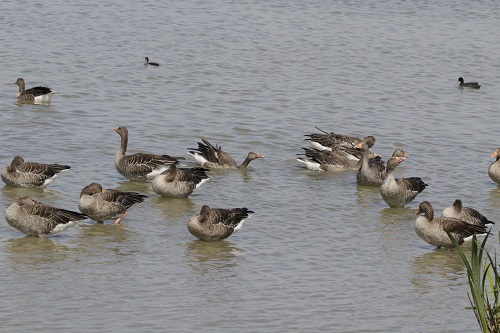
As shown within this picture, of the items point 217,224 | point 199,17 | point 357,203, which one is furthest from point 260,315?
point 199,17

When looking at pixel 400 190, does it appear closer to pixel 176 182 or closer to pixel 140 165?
pixel 176 182

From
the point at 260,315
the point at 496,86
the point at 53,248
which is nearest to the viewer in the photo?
the point at 260,315

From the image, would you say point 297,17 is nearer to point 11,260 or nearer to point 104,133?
point 104,133

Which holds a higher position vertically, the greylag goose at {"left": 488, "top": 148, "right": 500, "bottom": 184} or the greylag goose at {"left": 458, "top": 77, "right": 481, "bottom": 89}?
the greylag goose at {"left": 458, "top": 77, "right": 481, "bottom": 89}

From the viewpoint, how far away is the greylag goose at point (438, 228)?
1906cm

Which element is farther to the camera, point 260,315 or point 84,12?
point 84,12

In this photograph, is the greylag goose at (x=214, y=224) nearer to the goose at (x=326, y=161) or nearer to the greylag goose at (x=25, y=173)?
the greylag goose at (x=25, y=173)

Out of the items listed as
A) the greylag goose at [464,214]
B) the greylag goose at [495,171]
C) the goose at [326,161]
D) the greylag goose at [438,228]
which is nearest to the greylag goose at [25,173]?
the goose at [326,161]

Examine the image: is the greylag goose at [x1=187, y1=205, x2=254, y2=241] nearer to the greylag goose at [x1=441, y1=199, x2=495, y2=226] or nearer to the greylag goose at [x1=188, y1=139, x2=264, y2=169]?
the greylag goose at [x1=441, y1=199, x2=495, y2=226]

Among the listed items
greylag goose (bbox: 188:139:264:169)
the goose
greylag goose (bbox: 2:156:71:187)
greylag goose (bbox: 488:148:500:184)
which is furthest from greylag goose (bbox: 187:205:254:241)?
greylag goose (bbox: 488:148:500:184)

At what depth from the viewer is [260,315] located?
608 inches

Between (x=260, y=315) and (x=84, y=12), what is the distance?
3284 cm

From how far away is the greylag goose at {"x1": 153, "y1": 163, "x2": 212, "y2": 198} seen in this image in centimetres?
2211

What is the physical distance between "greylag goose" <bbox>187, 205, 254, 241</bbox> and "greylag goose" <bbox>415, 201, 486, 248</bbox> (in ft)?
11.1
